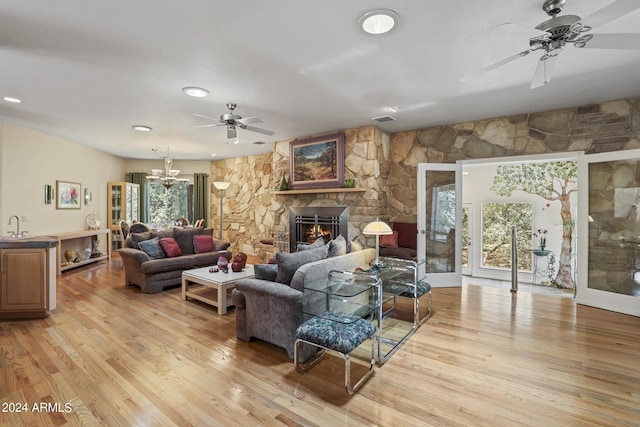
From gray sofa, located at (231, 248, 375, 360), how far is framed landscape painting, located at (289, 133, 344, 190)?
274cm

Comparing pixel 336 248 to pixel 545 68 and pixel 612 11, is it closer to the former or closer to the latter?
pixel 545 68

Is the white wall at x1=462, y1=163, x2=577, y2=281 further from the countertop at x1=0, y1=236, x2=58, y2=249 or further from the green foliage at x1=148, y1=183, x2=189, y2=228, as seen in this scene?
the green foliage at x1=148, y1=183, x2=189, y2=228

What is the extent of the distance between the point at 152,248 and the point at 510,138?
245 inches

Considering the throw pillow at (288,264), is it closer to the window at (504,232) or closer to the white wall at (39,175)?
the white wall at (39,175)

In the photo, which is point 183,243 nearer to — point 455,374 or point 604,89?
point 455,374

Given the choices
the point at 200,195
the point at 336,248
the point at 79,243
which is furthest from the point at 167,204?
the point at 336,248

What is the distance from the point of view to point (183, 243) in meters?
5.63

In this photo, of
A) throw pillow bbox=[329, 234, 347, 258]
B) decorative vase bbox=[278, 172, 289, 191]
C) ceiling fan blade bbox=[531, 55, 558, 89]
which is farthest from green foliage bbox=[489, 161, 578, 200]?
throw pillow bbox=[329, 234, 347, 258]

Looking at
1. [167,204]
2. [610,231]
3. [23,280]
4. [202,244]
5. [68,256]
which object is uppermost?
[167,204]

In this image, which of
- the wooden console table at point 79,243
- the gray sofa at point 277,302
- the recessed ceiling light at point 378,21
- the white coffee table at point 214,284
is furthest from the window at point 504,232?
the wooden console table at point 79,243

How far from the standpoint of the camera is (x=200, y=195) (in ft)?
29.5

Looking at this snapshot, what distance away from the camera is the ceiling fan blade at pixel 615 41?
200 centimetres

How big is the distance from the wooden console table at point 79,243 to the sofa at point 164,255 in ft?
5.59

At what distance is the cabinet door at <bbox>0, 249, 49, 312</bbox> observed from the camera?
3510 millimetres
